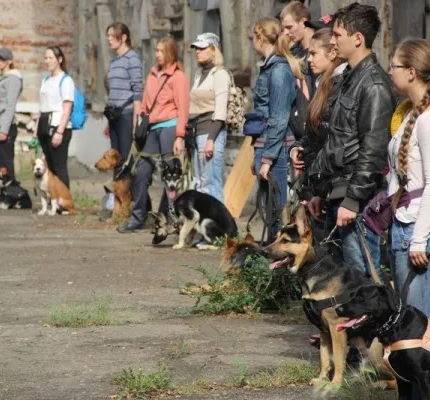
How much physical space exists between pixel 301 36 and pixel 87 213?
8541 millimetres

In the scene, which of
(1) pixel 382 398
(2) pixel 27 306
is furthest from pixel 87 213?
(1) pixel 382 398

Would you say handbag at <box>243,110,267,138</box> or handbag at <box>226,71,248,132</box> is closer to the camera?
handbag at <box>243,110,267,138</box>

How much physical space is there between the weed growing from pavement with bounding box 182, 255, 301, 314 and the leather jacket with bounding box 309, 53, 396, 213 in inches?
79.8

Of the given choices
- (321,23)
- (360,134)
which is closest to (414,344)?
(360,134)

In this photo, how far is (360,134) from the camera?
7605 millimetres

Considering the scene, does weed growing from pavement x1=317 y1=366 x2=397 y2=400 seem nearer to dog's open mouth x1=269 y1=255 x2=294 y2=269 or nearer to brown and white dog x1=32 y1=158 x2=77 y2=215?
dog's open mouth x1=269 y1=255 x2=294 y2=269

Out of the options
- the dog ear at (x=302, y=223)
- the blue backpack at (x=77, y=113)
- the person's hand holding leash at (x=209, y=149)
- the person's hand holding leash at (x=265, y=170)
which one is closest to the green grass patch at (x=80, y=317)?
the person's hand holding leash at (x=265, y=170)

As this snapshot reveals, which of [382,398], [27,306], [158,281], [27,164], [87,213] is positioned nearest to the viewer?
[382,398]

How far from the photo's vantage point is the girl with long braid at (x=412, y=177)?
6.47m

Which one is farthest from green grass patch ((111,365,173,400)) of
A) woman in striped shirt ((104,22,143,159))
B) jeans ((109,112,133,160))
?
jeans ((109,112,133,160))

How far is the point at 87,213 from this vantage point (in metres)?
18.8

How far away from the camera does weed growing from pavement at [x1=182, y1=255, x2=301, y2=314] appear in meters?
9.75

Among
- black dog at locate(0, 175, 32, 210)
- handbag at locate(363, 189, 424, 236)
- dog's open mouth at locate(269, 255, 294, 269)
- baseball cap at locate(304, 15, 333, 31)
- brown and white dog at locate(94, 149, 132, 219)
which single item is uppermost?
baseball cap at locate(304, 15, 333, 31)

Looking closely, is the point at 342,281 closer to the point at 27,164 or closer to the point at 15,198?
the point at 15,198
